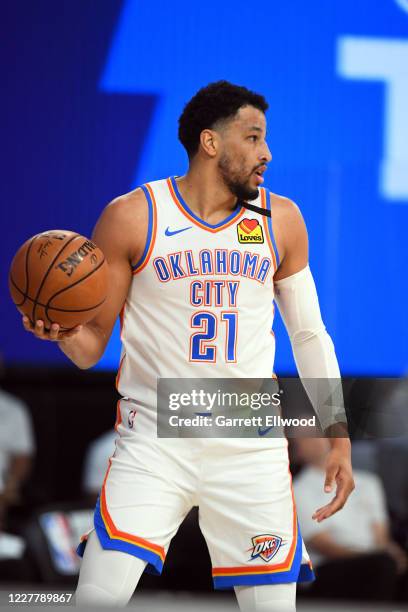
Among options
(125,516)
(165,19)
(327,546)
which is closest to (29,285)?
(125,516)

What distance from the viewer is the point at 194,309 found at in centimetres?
316

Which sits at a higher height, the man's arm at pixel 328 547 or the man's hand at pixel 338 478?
the man's hand at pixel 338 478

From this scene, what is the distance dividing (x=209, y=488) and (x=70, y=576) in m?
1.67

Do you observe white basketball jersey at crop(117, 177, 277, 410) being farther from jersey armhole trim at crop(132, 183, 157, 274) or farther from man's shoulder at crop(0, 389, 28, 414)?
man's shoulder at crop(0, 389, 28, 414)

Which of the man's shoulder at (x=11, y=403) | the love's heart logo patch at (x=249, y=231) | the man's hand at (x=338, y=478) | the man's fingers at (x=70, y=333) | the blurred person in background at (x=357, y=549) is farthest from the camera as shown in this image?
the man's shoulder at (x=11, y=403)

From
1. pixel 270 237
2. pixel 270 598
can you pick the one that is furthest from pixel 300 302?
pixel 270 598

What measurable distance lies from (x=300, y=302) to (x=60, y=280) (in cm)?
79

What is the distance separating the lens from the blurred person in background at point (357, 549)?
4.71 m

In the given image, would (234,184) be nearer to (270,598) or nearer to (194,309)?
(194,309)

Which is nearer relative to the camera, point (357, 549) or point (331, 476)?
point (331, 476)

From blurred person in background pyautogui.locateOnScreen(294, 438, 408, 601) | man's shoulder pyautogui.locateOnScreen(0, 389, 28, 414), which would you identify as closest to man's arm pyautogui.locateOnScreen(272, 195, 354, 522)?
blurred person in background pyautogui.locateOnScreen(294, 438, 408, 601)

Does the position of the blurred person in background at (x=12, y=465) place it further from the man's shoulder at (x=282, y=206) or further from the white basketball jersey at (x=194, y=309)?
the man's shoulder at (x=282, y=206)

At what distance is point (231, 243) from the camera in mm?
3219

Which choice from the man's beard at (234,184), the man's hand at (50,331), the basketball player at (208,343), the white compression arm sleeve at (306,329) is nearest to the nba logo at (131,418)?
the basketball player at (208,343)
